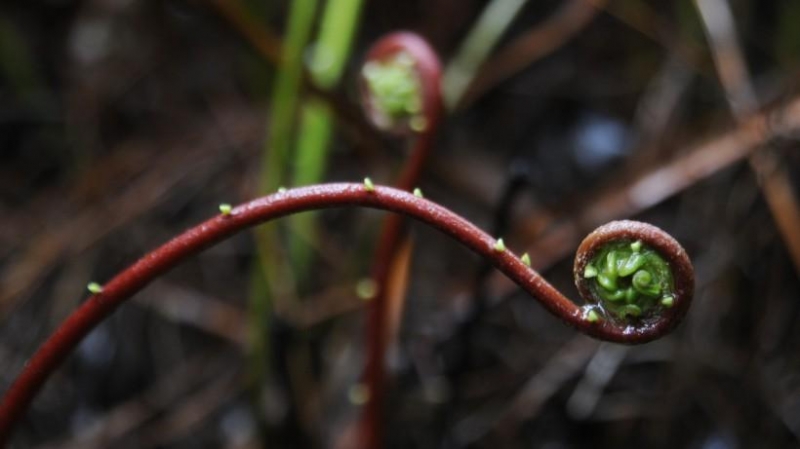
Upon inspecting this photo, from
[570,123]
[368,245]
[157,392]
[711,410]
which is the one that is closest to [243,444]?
[157,392]

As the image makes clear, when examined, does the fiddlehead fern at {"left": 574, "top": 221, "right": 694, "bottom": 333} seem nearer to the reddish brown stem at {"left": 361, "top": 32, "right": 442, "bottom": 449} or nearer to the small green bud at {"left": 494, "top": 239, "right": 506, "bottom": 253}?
the small green bud at {"left": 494, "top": 239, "right": 506, "bottom": 253}

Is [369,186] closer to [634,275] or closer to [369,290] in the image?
[634,275]

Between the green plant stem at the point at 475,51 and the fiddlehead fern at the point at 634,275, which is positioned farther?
the green plant stem at the point at 475,51

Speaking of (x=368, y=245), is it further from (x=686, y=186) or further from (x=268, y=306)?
(x=686, y=186)

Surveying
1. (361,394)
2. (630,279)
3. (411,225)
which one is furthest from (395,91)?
(630,279)

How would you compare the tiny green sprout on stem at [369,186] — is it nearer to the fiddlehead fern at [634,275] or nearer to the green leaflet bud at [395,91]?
the fiddlehead fern at [634,275]

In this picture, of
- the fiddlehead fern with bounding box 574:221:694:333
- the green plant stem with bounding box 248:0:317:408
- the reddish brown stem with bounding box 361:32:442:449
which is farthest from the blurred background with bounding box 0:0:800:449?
the fiddlehead fern with bounding box 574:221:694:333

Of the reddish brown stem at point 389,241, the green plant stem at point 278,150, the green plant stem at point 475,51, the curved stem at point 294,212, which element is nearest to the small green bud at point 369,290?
the reddish brown stem at point 389,241
